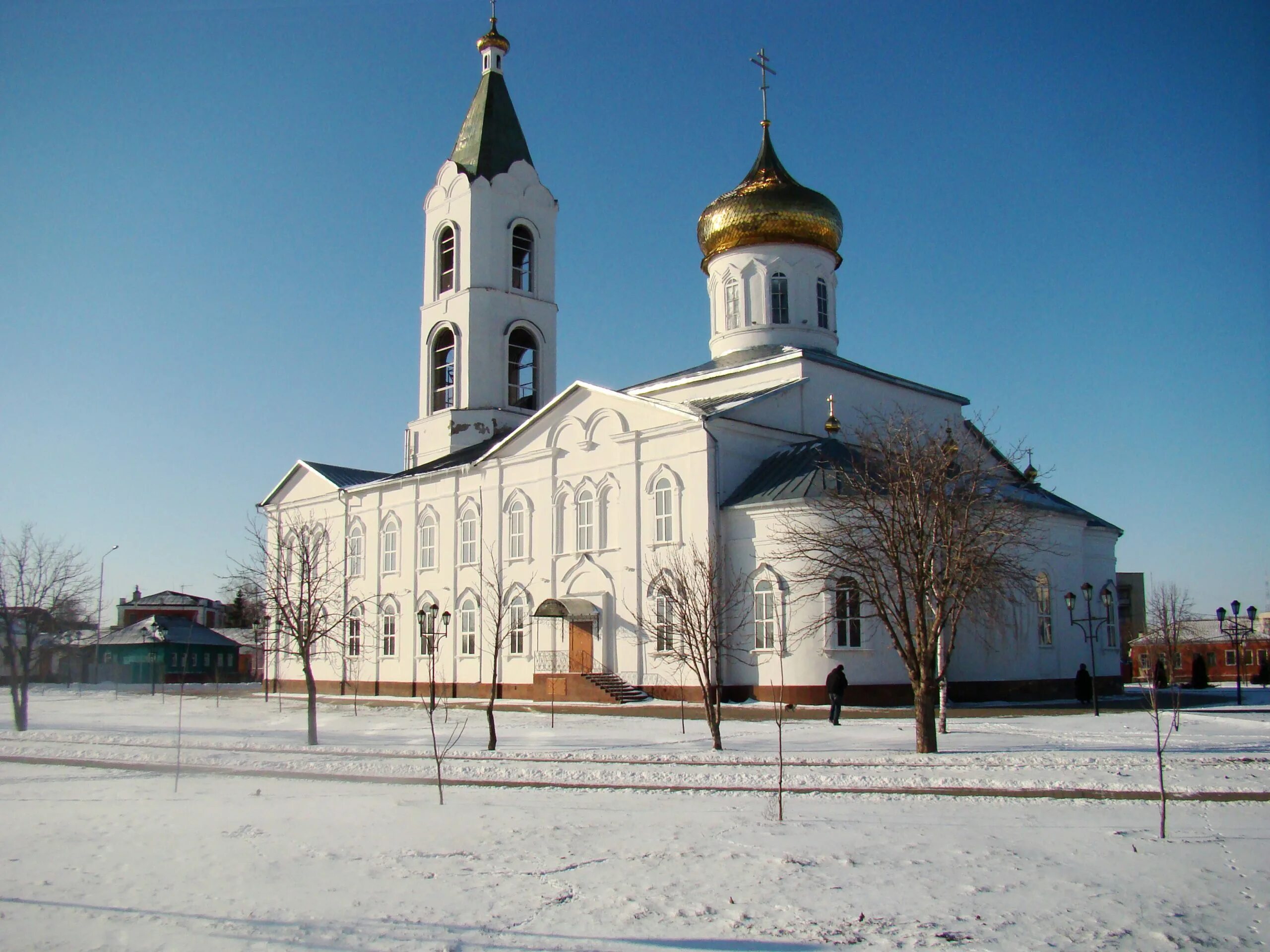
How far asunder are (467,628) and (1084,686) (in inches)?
738

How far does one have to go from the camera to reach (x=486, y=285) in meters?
41.8

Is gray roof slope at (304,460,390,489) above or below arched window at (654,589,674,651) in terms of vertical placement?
above

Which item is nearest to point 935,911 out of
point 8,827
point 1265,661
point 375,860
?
point 375,860

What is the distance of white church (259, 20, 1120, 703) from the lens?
1144 inches

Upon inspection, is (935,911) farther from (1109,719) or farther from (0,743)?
(0,743)

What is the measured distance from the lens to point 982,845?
9984mm

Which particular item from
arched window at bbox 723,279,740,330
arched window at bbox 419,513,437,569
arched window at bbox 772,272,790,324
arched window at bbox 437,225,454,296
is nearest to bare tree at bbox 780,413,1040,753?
arched window at bbox 772,272,790,324

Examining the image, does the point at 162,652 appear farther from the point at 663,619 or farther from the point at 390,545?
the point at 663,619

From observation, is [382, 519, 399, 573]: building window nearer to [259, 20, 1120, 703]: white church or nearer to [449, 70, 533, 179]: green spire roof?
[259, 20, 1120, 703]: white church

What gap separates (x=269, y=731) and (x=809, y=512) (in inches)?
534

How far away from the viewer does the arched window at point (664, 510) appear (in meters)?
30.2

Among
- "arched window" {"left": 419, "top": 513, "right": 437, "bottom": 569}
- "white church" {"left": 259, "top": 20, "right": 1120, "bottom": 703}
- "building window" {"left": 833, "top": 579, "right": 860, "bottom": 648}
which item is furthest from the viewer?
"arched window" {"left": 419, "top": 513, "right": 437, "bottom": 569}

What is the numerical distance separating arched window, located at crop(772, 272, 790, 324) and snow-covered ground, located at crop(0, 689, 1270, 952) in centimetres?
2056

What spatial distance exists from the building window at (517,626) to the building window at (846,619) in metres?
10.4
